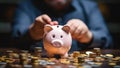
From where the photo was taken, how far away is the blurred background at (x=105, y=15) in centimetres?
190

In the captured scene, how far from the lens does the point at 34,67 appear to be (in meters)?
0.94

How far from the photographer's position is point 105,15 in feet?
6.53

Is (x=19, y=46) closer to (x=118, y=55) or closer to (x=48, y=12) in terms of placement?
(x=48, y=12)

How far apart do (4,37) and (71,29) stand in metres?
0.78

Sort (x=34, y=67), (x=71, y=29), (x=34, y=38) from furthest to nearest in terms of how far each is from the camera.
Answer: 1. (x=34, y=38)
2. (x=71, y=29)
3. (x=34, y=67)

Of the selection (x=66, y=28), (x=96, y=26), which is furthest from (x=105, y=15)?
(x=66, y=28)

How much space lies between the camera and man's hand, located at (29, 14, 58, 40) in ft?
3.51

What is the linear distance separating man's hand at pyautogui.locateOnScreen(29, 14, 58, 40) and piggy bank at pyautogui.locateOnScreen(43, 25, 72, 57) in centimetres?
4

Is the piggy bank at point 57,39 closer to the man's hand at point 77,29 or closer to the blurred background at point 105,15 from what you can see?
the man's hand at point 77,29

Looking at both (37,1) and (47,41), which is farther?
(37,1)

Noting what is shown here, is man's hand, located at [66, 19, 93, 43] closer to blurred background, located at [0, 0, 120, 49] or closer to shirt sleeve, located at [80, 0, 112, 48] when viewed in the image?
shirt sleeve, located at [80, 0, 112, 48]

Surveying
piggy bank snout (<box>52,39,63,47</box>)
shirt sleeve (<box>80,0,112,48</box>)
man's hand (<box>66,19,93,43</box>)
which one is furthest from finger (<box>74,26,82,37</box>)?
shirt sleeve (<box>80,0,112,48</box>)

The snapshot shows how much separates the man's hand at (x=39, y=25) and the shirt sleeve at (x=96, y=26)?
9.4 inches

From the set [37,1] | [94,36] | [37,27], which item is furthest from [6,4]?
[37,27]
